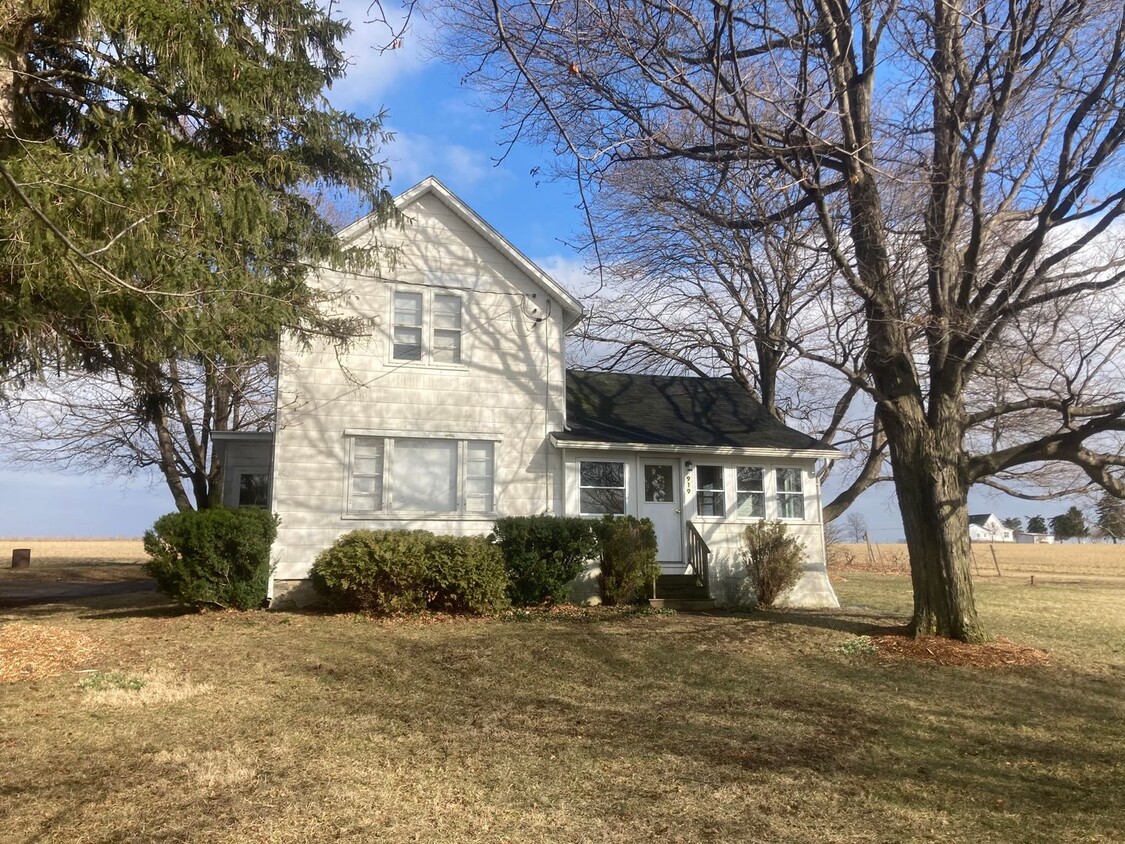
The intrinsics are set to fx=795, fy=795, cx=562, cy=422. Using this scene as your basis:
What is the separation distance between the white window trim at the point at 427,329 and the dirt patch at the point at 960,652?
27.8ft

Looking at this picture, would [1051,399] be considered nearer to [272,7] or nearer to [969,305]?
[969,305]

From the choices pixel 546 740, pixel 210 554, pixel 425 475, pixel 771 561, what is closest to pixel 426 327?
pixel 425 475

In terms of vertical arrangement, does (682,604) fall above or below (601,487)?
below

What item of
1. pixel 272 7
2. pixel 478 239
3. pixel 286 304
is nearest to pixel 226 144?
pixel 272 7

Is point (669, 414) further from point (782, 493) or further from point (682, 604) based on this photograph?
point (682, 604)

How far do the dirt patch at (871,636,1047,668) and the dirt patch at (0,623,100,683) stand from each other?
988 centimetres

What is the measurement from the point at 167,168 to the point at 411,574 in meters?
6.65

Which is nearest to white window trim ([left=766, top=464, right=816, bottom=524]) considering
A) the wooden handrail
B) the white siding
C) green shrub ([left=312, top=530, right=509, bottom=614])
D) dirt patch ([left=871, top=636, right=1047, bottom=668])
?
the wooden handrail

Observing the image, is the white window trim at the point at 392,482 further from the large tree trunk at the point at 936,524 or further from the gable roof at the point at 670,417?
the large tree trunk at the point at 936,524

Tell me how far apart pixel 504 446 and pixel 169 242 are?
743 cm

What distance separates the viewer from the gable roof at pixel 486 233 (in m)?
14.7

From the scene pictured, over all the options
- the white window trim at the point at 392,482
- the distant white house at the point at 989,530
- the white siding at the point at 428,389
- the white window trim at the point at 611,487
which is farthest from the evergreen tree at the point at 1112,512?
the distant white house at the point at 989,530

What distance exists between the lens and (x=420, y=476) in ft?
46.9

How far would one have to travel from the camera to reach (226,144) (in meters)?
10.7
